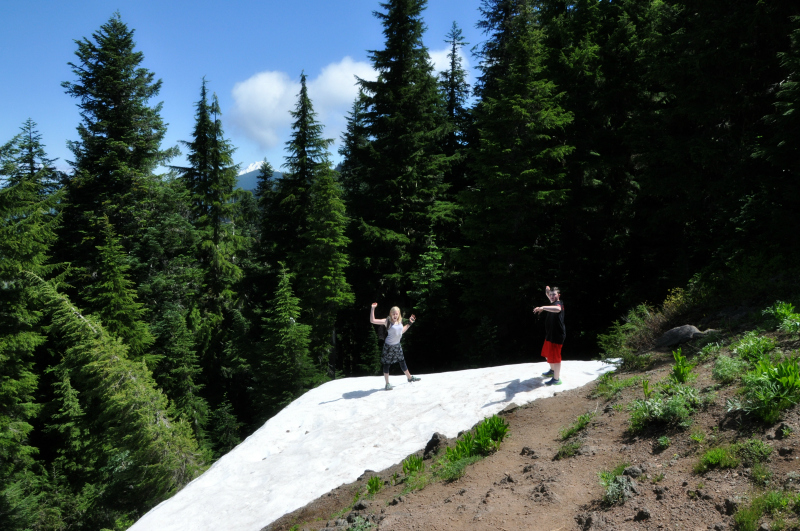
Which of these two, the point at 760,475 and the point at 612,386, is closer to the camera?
the point at 760,475

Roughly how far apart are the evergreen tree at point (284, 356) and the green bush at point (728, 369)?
59.4 feet

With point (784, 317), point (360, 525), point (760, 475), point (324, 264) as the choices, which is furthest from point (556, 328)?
point (324, 264)

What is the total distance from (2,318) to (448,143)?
2490 cm

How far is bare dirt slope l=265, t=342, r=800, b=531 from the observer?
14.1ft

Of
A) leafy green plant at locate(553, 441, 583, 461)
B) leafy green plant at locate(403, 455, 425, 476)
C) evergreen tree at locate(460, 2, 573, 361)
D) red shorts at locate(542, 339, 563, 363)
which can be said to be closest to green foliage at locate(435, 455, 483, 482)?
leafy green plant at locate(403, 455, 425, 476)

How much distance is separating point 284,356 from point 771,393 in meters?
19.7

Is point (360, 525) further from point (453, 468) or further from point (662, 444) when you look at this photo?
point (662, 444)

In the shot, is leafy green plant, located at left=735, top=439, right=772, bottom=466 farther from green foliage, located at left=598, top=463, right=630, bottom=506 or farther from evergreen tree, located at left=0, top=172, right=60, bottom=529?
evergreen tree, located at left=0, top=172, right=60, bottom=529

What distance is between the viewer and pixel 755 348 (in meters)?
6.43

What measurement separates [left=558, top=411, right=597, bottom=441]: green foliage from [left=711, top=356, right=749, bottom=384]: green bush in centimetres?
168

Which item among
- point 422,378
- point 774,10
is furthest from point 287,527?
point 774,10

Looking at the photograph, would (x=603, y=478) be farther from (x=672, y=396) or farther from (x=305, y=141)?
(x=305, y=141)

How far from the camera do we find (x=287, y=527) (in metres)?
6.72

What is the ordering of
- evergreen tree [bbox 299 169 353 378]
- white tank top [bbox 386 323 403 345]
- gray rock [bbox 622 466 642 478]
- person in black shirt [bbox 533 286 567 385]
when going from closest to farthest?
1. gray rock [bbox 622 466 642 478]
2. person in black shirt [bbox 533 286 567 385]
3. white tank top [bbox 386 323 403 345]
4. evergreen tree [bbox 299 169 353 378]
